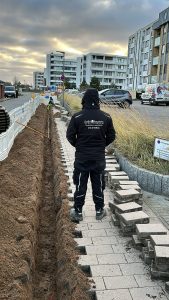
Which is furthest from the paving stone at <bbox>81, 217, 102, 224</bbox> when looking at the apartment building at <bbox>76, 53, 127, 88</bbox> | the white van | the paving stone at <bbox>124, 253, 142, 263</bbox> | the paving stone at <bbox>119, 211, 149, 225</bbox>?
the apartment building at <bbox>76, 53, 127, 88</bbox>

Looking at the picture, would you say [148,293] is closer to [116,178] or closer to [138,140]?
[116,178]

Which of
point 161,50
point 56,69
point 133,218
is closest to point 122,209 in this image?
point 133,218

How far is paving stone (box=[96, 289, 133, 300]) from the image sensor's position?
3.07 meters

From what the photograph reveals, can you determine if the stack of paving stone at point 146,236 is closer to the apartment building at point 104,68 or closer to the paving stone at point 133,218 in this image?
the paving stone at point 133,218

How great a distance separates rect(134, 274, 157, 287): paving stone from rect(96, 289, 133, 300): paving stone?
197 mm

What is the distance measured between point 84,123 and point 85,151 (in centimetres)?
40

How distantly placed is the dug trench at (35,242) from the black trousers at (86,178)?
1.05 feet

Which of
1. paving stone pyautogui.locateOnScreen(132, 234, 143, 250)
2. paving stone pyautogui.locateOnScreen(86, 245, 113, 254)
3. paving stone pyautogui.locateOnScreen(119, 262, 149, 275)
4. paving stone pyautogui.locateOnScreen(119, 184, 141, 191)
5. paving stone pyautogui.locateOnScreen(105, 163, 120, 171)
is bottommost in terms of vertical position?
paving stone pyautogui.locateOnScreen(119, 262, 149, 275)

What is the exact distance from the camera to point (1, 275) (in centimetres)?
332

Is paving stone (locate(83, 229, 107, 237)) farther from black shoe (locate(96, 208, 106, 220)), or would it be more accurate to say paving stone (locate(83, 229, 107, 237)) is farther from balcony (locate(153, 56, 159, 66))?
balcony (locate(153, 56, 159, 66))

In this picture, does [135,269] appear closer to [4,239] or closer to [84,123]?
[4,239]

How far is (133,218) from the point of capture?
4.38 m

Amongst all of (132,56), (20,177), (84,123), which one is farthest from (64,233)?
(132,56)

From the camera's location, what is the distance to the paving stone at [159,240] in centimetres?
359
